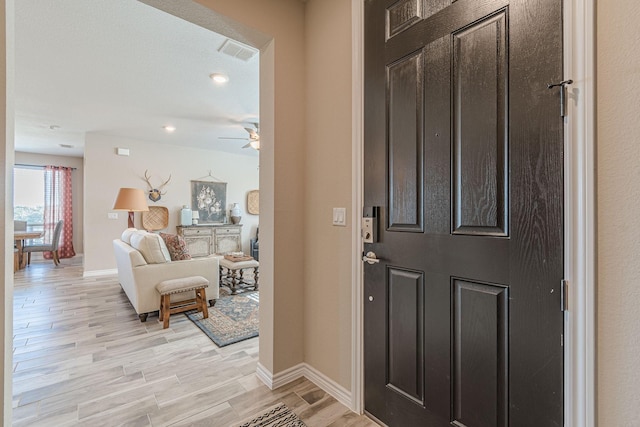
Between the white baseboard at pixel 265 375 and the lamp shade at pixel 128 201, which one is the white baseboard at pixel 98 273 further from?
the white baseboard at pixel 265 375

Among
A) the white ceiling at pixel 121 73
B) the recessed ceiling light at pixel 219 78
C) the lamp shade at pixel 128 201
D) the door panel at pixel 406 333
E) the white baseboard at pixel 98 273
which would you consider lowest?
the white baseboard at pixel 98 273

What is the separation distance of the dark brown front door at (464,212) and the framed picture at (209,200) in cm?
575

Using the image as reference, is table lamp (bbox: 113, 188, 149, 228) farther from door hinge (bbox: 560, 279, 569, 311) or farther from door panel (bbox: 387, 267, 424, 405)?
door hinge (bbox: 560, 279, 569, 311)

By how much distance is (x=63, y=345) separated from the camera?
2584mm

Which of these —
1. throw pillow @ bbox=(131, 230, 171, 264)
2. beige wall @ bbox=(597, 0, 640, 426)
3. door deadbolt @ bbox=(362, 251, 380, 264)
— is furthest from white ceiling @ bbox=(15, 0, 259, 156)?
beige wall @ bbox=(597, 0, 640, 426)

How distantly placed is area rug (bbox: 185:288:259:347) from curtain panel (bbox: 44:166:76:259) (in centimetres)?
607

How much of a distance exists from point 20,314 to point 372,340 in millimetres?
4248

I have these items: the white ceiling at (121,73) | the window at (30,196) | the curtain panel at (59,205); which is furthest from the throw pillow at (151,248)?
→ the window at (30,196)

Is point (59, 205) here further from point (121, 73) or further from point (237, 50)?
point (237, 50)

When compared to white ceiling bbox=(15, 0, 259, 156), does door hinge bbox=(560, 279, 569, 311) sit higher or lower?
lower

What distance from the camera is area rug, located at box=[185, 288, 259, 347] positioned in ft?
9.00

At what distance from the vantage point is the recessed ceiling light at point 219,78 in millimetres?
3121

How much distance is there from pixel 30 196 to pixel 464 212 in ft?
A: 31.8

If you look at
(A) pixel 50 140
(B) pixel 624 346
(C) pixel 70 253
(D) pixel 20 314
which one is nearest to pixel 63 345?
(D) pixel 20 314
